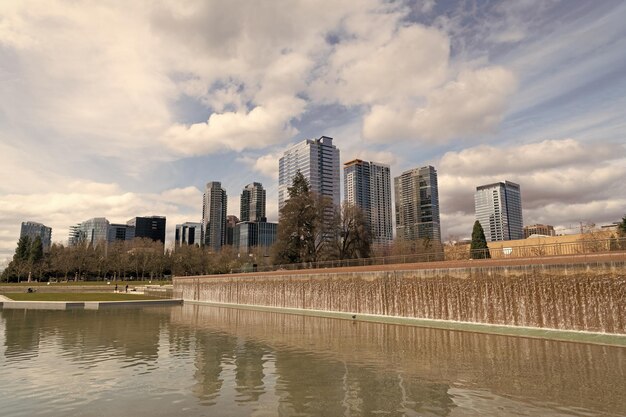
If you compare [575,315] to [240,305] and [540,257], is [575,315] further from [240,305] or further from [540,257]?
[240,305]

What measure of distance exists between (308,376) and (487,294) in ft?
61.1

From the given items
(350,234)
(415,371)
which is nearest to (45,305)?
(350,234)

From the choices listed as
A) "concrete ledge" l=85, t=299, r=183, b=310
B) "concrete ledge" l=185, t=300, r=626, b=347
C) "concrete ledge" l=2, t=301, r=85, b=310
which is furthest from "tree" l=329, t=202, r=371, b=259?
"concrete ledge" l=2, t=301, r=85, b=310

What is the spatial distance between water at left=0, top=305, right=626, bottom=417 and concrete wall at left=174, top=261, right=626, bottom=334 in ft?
9.13

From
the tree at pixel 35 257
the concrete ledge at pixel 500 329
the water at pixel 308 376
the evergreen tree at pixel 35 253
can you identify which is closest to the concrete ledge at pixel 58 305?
the water at pixel 308 376

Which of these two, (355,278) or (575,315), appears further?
(355,278)

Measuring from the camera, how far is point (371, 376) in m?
15.4

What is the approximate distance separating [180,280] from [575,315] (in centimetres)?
6979

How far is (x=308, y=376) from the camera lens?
1558 centimetres

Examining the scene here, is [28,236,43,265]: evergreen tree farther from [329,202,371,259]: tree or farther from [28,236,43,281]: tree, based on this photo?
[329,202,371,259]: tree

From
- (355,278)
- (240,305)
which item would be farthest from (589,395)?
(240,305)

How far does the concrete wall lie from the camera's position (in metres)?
23.8

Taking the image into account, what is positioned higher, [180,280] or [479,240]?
[479,240]

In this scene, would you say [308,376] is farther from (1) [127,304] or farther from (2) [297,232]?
(1) [127,304]
